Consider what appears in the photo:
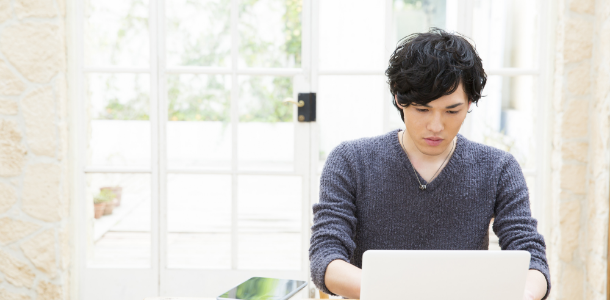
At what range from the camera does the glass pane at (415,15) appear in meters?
2.42

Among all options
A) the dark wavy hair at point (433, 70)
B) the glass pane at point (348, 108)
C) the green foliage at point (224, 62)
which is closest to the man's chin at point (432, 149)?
the dark wavy hair at point (433, 70)

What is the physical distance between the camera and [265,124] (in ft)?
8.20

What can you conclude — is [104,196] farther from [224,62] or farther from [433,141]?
[433,141]

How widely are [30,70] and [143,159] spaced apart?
62 cm

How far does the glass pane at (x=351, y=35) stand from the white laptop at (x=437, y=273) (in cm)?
166

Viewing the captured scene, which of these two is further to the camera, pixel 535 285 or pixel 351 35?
pixel 351 35

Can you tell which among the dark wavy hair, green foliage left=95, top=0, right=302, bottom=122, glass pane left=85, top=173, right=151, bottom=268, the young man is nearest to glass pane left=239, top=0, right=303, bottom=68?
green foliage left=95, top=0, right=302, bottom=122

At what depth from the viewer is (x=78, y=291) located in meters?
2.49

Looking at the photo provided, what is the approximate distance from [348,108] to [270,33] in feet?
1.62

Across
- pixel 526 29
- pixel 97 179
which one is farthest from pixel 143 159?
pixel 526 29

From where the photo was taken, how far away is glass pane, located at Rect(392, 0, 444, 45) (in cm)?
242

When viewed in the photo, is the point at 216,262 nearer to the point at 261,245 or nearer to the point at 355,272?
the point at 261,245

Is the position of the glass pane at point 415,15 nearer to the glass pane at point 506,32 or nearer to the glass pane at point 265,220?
the glass pane at point 506,32

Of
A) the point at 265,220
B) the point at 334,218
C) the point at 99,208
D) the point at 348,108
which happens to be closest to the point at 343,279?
the point at 334,218
